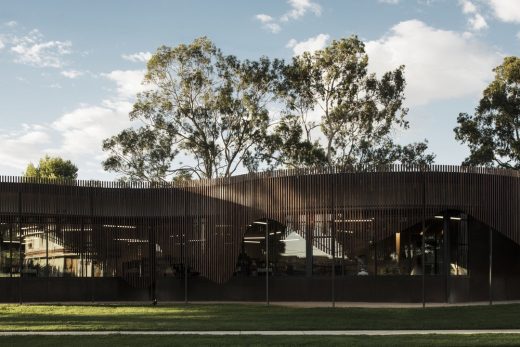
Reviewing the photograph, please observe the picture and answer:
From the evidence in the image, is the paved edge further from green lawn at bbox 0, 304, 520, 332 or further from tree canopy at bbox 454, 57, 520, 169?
tree canopy at bbox 454, 57, 520, 169

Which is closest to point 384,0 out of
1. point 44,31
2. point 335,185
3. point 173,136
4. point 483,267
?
point 335,185

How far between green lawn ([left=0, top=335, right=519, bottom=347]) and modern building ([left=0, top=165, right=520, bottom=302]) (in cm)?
722

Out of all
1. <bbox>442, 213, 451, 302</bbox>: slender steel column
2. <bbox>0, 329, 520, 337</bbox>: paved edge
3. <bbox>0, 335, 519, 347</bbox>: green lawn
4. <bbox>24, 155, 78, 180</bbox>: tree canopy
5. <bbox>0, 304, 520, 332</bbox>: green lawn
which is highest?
<bbox>24, 155, 78, 180</bbox>: tree canopy

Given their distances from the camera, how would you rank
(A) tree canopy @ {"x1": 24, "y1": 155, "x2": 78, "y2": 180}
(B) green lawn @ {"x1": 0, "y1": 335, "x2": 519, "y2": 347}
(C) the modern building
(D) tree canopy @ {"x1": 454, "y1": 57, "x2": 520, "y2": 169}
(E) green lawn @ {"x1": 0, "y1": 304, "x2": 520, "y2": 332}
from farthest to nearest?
(A) tree canopy @ {"x1": 24, "y1": 155, "x2": 78, "y2": 180}
(D) tree canopy @ {"x1": 454, "y1": 57, "x2": 520, "y2": 169}
(C) the modern building
(E) green lawn @ {"x1": 0, "y1": 304, "x2": 520, "y2": 332}
(B) green lawn @ {"x1": 0, "y1": 335, "x2": 519, "y2": 347}

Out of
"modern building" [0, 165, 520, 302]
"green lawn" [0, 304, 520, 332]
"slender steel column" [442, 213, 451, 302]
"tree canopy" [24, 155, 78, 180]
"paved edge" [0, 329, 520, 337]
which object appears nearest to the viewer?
"paved edge" [0, 329, 520, 337]

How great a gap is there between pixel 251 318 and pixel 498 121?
1076 inches

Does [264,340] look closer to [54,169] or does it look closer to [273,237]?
[273,237]

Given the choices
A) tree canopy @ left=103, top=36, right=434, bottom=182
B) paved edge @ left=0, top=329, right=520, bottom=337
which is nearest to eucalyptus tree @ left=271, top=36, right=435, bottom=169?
tree canopy @ left=103, top=36, right=434, bottom=182

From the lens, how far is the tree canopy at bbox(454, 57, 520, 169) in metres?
40.4

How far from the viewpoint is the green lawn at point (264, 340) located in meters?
13.2

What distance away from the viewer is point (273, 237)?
979 inches

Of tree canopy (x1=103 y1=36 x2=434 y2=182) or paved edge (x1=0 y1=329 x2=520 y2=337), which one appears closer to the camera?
paved edge (x1=0 y1=329 x2=520 y2=337)

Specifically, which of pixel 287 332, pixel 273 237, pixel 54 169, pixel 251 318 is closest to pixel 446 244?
pixel 273 237

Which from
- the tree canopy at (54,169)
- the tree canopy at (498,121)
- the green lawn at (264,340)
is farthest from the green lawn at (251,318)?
the tree canopy at (54,169)
